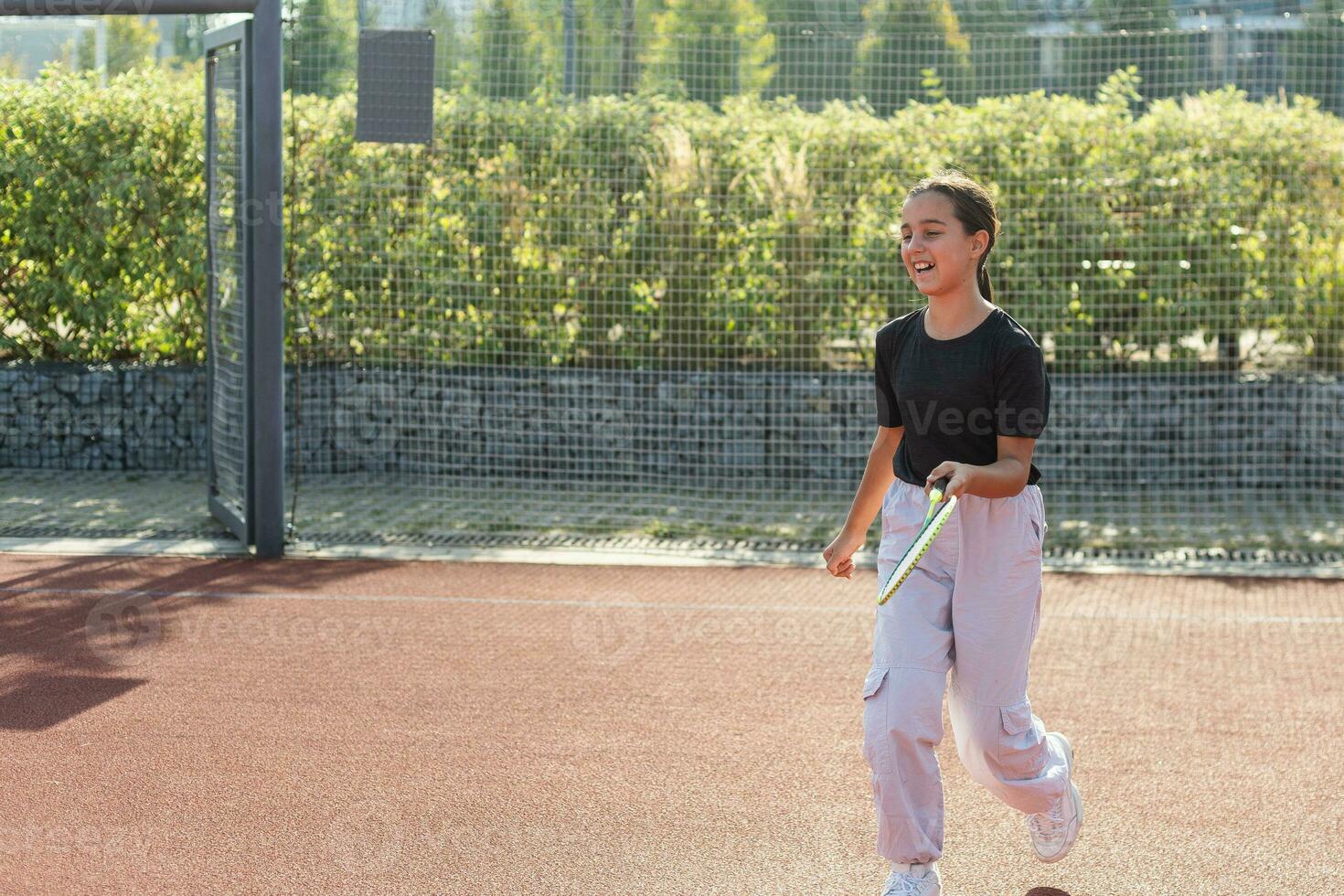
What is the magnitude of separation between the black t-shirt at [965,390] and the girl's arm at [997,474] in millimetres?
35

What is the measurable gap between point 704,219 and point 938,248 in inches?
267

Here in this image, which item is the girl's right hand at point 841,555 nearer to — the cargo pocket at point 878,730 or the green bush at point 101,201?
the cargo pocket at point 878,730

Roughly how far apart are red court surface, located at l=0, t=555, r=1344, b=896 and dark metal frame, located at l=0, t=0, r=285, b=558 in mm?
440

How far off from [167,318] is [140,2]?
3.83m

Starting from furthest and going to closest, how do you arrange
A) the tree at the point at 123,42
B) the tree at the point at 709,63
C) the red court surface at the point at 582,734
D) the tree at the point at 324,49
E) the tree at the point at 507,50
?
1. the tree at the point at 123,42
2. the tree at the point at 709,63
3. the tree at the point at 507,50
4. the tree at the point at 324,49
5. the red court surface at the point at 582,734

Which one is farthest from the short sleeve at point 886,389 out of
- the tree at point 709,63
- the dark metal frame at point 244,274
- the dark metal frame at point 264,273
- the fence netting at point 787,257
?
the tree at point 709,63

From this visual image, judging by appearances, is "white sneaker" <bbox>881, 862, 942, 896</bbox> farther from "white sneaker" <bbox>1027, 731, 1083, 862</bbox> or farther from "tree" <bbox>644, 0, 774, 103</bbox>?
"tree" <bbox>644, 0, 774, 103</bbox>

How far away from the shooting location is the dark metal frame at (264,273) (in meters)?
7.59

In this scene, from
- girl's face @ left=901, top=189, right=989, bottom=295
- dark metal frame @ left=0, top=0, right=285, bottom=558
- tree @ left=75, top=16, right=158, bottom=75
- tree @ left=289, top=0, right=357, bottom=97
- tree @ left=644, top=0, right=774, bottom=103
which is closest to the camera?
girl's face @ left=901, top=189, right=989, bottom=295

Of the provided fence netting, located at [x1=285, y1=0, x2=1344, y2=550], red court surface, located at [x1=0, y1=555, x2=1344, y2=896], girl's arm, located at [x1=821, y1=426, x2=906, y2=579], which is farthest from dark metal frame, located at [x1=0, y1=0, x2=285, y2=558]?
girl's arm, located at [x1=821, y1=426, x2=906, y2=579]

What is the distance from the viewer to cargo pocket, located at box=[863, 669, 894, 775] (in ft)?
11.0

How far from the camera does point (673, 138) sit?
10.0m

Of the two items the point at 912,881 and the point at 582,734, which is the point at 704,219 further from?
the point at 912,881

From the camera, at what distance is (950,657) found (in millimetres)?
3490
